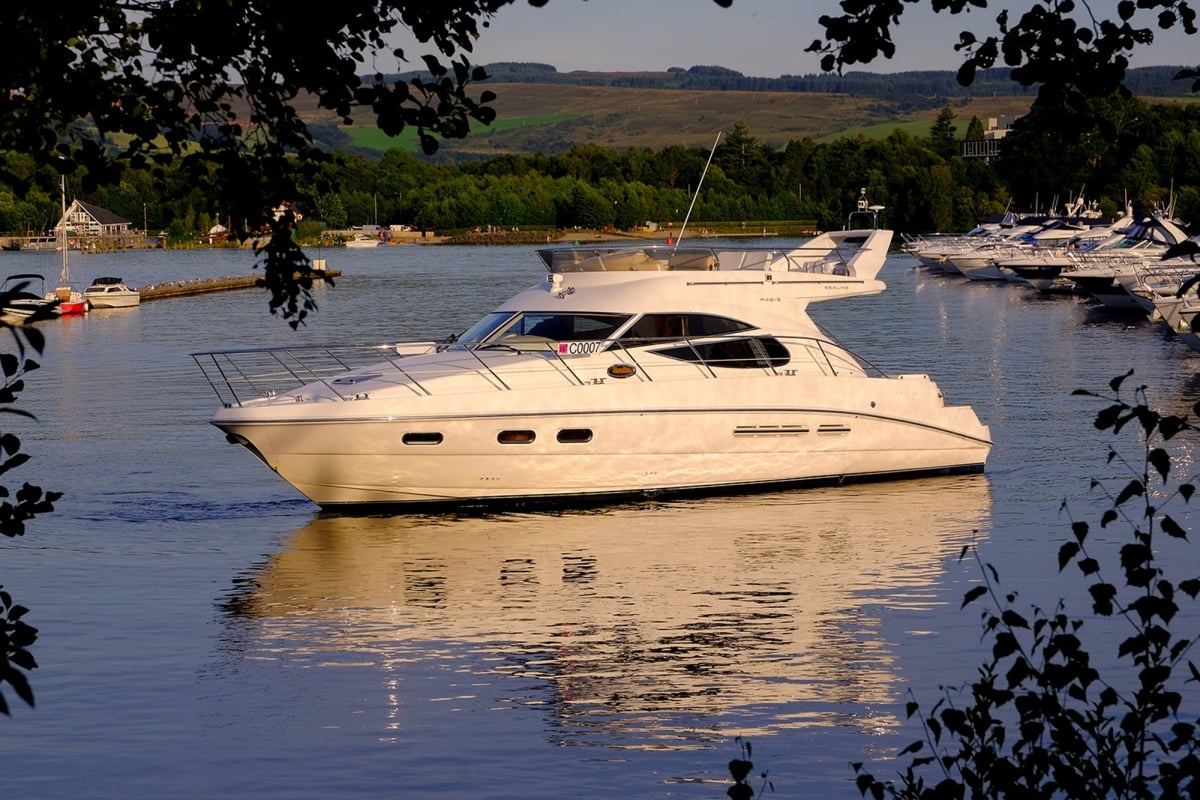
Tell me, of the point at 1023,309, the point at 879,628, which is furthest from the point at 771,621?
the point at 1023,309

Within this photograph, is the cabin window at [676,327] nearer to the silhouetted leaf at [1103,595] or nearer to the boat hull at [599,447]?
the boat hull at [599,447]

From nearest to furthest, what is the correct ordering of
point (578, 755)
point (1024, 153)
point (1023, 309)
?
point (1024, 153) → point (578, 755) → point (1023, 309)

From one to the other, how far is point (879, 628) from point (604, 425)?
6288 mm

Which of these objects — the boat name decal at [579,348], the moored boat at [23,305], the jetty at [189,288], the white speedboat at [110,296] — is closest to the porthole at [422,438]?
the boat name decal at [579,348]

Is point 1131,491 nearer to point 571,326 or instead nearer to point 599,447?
point 599,447

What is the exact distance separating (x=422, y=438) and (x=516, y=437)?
1.19m

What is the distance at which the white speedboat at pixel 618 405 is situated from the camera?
71.8 feet

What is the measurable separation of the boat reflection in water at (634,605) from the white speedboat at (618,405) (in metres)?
0.48

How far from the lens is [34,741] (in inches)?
538

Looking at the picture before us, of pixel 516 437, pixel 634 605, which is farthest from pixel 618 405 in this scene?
pixel 634 605

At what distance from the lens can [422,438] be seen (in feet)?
72.1

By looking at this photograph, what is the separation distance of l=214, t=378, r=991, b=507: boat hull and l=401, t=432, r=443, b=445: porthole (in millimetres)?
23

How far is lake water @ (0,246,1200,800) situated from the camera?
43.0 ft

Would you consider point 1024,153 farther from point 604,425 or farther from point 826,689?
point 604,425
